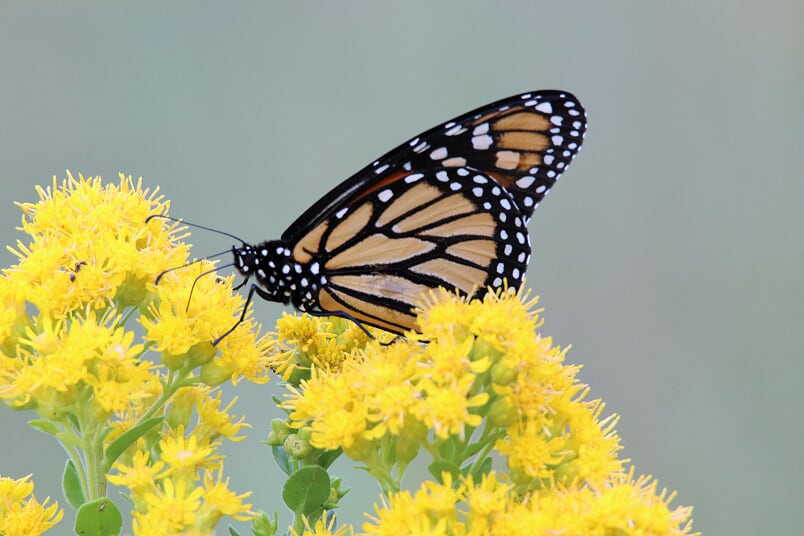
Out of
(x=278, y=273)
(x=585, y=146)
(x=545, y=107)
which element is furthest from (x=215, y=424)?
(x=585, y=146)

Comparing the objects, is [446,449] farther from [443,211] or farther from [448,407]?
[443,211]

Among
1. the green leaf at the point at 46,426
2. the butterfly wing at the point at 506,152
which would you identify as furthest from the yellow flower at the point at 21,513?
the butterfly wing at the point at 506,152

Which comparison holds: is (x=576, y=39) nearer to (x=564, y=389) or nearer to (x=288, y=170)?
(x=288, y=170)

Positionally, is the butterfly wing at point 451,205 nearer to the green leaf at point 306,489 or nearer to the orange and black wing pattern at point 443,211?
the orange and black wing pattern at point 443,211

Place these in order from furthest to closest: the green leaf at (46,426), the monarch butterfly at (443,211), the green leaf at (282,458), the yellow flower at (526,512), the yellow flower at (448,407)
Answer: the monarch butterfly at (443,211) < the green leaf at (282,458) < the green leaf at (46,426) < the yellow flower at (448,407) < the yellow flower at (526,512)

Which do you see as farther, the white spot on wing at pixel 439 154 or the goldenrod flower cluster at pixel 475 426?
the white spot on wing at pixel 439 154

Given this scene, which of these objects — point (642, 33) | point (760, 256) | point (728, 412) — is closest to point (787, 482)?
point (728, 412)
